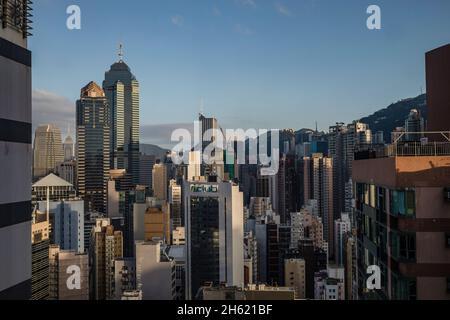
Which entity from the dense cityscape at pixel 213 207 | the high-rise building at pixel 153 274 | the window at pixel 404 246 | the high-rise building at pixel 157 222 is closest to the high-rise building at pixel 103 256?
the dense cityscape at pixel 213 207

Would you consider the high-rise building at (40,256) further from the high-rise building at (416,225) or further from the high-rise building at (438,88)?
the high-rise building at (438,88)

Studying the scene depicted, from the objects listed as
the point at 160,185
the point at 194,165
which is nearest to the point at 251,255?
the point at 160,185

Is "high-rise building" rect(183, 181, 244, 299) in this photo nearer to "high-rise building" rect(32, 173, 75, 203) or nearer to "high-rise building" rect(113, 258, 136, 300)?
"high-rise building" rect(113, 258, 136, 300)

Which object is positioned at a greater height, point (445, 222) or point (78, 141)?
point (78, 141)

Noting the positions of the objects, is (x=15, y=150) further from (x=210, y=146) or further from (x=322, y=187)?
(x=322, y=187)
